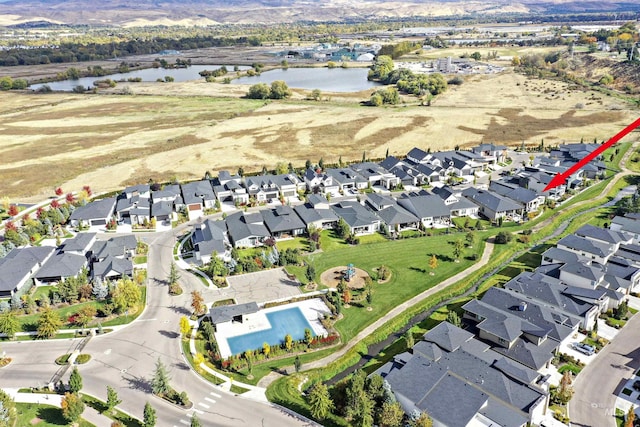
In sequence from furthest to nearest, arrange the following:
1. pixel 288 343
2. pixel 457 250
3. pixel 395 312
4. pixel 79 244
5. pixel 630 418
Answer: pixel 79 244, pixel 457 250, pixel 395 312, pixel 288 343, pixel 630 418

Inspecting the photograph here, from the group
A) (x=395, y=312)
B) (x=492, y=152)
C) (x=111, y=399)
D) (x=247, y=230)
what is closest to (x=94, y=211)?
(x=247, y=230)

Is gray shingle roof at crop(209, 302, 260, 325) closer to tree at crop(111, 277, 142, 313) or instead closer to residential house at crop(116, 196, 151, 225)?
tree at crop(111, 277, 142, 313)

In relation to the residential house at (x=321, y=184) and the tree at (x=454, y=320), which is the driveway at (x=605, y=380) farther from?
the residential house at (x=321, y=184)

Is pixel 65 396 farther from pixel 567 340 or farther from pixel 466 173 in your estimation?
pixel 466 173

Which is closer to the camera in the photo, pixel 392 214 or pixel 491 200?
pixel 392 214

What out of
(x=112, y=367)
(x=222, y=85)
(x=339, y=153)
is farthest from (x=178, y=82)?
(x=112, y=367)

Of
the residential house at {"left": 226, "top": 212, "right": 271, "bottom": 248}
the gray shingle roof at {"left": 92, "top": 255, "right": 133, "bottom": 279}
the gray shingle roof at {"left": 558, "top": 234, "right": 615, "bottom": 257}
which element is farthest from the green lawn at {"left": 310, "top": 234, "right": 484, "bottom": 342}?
the gray shingle roof at {"left": 92, "top": 255, "right": 133, "bottom": 279}

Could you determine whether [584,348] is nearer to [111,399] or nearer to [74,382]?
[111,399]

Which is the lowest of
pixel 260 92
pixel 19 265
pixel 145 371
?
pixel 145 371
